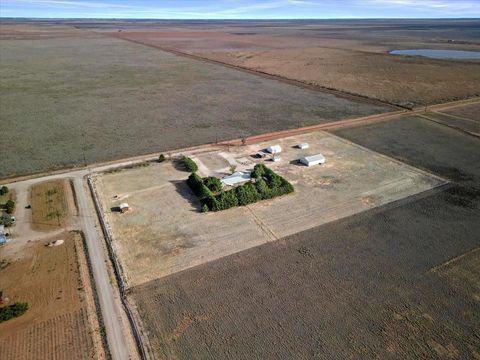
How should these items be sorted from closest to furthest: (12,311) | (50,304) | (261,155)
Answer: (12,311), (50,304), (261,155)

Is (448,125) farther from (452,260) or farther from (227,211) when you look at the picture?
(227,211)

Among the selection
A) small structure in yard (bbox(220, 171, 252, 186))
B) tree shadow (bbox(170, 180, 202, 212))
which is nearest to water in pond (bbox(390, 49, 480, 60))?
small structure in yard (bbox(220, 171, 252, 186))

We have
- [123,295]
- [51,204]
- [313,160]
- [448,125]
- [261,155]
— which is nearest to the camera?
[123,295]

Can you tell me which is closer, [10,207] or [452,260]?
[452,260]

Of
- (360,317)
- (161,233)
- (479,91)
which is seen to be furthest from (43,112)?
(479,91)

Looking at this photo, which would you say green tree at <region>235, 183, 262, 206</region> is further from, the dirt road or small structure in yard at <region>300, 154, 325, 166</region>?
the dirt road

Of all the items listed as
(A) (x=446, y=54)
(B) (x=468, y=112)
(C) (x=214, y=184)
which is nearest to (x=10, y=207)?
(C) (x=214, y=184)
